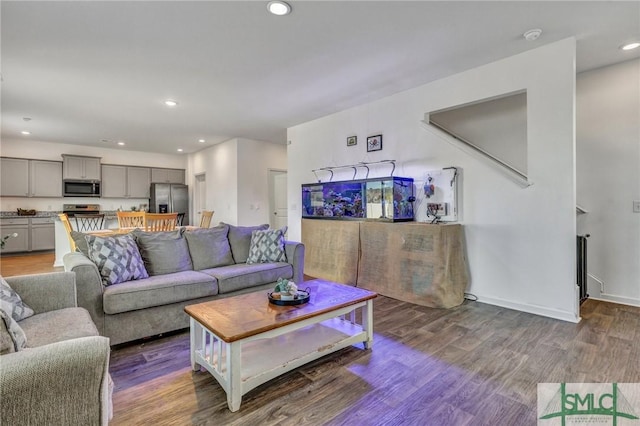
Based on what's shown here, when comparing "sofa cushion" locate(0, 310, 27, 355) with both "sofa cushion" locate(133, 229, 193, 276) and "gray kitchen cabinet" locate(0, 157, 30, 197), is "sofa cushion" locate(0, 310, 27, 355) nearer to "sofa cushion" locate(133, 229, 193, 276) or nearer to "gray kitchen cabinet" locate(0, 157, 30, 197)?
"sofa cushion" locate(133, 229, 193, 276)

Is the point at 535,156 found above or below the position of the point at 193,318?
above

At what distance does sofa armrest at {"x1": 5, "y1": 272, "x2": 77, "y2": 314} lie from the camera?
188cm

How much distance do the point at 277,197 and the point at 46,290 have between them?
538cm

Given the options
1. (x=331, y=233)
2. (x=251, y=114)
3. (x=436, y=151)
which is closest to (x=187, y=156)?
(x=251, y=114)

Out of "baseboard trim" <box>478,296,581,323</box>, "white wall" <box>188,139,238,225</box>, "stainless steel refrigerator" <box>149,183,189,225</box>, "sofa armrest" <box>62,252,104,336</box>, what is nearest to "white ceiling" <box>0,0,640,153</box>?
"sofa armrest" <box>62,252,104,336</box>

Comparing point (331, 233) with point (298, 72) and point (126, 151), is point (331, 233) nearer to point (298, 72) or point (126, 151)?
point (298, 72)

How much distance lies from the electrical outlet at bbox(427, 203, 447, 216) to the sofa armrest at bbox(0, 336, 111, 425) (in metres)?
3.29

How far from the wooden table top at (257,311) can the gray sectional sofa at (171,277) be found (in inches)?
21.9

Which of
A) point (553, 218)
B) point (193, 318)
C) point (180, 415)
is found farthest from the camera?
point (553, 218)

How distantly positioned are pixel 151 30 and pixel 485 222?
362cm

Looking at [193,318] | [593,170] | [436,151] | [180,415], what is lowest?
[180,415]

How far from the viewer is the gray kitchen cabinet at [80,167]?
687 cm

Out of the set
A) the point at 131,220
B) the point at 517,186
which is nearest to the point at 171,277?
the point at 131,220

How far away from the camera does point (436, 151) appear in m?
3.64
